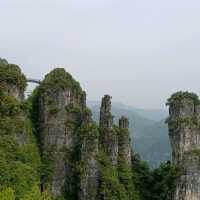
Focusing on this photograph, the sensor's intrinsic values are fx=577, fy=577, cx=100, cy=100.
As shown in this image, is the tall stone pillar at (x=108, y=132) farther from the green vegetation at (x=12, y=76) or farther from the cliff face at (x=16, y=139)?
the green vegetation at (x=12, y=76)

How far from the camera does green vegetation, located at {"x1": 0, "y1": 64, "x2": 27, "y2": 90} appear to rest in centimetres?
4425

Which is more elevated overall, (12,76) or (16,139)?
(12,76)

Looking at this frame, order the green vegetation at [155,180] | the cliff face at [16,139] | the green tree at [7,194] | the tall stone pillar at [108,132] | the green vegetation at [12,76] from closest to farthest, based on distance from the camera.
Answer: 1. the green tree at [7,194]
2. the cliff face at [16,139]
3. the green vegetation at [12,76]
4. the tall stone pillar at [108,132]
5. the green vegetation at [155,180]

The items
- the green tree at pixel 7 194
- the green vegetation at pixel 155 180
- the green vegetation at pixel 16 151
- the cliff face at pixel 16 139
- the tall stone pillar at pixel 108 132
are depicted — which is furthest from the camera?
the green vegetation at pixel 155 180

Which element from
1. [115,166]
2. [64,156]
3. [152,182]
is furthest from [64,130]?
[152,182]

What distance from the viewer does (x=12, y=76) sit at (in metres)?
44.5

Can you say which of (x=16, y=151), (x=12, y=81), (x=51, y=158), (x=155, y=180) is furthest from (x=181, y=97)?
(x=16, y=151)

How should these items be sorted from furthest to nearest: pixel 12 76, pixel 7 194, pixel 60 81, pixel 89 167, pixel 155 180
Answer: pixel 155 180, pixel 60 81, pixel 89 167, pixel 12 76, pixel 7 194

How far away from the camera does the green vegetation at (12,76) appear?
1742 inches

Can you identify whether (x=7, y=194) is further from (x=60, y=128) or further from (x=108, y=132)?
(x=108, y=132)

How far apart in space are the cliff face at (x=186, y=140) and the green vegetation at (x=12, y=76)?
12443 mm

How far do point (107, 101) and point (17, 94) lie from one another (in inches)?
303

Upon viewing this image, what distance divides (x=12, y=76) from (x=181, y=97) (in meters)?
14.0

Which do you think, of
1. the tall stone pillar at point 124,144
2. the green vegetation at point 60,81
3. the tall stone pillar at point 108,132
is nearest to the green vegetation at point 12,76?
the green vegetation at point 60,81
